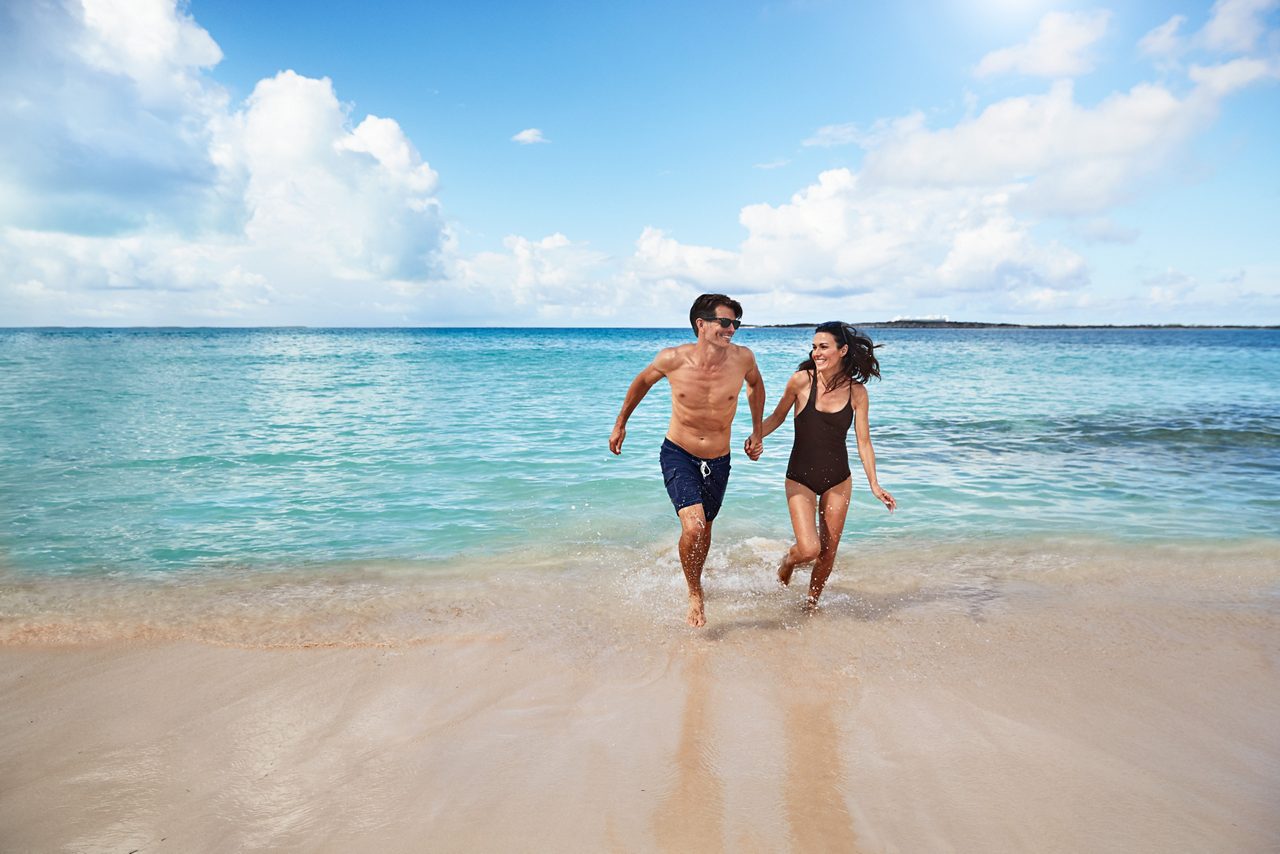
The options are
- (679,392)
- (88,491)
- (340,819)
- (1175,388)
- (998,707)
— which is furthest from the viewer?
(1175,388)

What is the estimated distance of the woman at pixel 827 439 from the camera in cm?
504

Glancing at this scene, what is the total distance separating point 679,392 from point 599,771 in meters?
2.69

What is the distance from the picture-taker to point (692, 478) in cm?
502

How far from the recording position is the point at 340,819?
285 centimetres

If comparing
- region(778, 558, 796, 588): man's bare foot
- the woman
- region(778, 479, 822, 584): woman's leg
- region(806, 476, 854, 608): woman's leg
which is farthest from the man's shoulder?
region(778, 558, 796, 588): man's bare foot

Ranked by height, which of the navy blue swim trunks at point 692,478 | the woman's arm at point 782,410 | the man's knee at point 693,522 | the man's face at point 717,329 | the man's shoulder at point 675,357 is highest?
the man's face at point 717,329

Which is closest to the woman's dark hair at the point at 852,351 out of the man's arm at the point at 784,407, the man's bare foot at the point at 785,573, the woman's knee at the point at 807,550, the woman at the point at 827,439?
the woman at the point at 827,439

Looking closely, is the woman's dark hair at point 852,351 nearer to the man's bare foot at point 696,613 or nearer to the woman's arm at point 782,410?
the woman's arm at point 782,410

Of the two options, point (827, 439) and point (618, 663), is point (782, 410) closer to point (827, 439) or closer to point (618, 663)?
point (827, 439)

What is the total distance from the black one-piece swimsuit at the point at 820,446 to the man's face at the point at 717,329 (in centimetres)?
82

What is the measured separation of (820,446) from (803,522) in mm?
585

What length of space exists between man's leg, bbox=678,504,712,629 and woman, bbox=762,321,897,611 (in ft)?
2.33

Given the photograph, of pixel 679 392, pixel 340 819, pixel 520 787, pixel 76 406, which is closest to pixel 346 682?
pixel 340 819

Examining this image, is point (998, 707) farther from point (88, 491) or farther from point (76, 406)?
point (76, 406)
